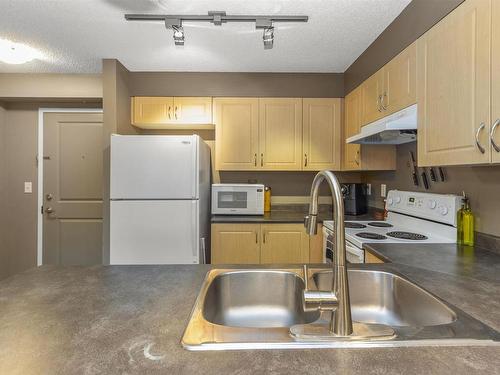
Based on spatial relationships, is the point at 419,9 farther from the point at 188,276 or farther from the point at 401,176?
the point at 188,276

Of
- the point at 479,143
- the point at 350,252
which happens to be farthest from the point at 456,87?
the point at 350,252

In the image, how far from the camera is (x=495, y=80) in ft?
3.59

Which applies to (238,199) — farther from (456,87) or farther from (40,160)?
(40,160)

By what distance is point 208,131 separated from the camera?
3246mm

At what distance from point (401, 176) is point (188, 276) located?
2060 mm

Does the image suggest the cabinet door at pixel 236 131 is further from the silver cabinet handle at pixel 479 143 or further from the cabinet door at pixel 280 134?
the silver cabinet handle at pixel 479 143

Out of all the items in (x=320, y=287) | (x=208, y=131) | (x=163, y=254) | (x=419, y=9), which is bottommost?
(x=163, y=254)

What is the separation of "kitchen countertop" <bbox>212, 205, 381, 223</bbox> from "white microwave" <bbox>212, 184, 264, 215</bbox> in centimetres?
5

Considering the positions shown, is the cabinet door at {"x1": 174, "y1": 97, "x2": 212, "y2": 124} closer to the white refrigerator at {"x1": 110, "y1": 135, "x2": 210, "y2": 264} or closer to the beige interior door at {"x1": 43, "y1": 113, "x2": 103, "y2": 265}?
the white refrigerator at {"x1": 110, "y1": 135, "x2": 210, "y2": 264}

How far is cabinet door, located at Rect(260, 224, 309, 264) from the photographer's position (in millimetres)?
2594

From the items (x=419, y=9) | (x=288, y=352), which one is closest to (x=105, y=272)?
(x=288, y=352)

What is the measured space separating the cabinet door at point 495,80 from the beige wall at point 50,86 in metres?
3.06

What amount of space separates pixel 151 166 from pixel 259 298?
1564 millimetres

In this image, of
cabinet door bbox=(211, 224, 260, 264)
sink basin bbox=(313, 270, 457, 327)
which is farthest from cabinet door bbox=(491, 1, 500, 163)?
cabinet door bbox=(211, 224, 260, 264)
